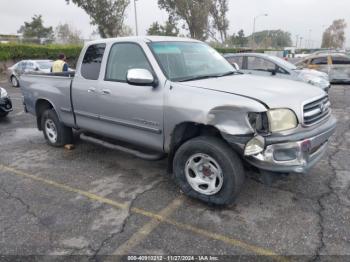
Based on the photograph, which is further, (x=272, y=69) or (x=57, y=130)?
(x=272, y=69)

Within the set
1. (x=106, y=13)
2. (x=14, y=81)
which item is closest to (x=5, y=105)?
(x=14, y=81)

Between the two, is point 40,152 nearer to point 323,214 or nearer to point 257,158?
point 257,158

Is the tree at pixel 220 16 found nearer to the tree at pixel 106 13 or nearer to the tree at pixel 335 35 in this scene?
the tree at pixel 106 13

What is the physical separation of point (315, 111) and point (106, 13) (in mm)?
30014

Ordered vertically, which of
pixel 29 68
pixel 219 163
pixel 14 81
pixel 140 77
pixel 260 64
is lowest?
pixel 14 81

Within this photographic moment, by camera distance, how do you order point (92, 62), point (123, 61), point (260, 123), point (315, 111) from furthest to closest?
point (92, 62), point (123, 61), point (315, 111), point (260, 123)

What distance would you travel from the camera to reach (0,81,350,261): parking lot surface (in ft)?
9.74

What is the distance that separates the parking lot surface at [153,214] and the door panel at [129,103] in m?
0.68

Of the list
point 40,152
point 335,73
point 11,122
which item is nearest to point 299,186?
point 40,152

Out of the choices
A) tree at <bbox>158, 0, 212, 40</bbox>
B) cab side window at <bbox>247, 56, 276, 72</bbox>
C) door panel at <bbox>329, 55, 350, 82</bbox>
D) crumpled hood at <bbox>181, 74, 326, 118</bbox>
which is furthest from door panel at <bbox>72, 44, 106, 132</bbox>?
tree at <bbox>158, 0, 212, 40</bbox>

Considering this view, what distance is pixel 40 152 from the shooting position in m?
5.80

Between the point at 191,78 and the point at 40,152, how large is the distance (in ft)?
11.2

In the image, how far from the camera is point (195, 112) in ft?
11.4

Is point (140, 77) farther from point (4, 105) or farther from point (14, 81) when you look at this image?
point (14, 81)
